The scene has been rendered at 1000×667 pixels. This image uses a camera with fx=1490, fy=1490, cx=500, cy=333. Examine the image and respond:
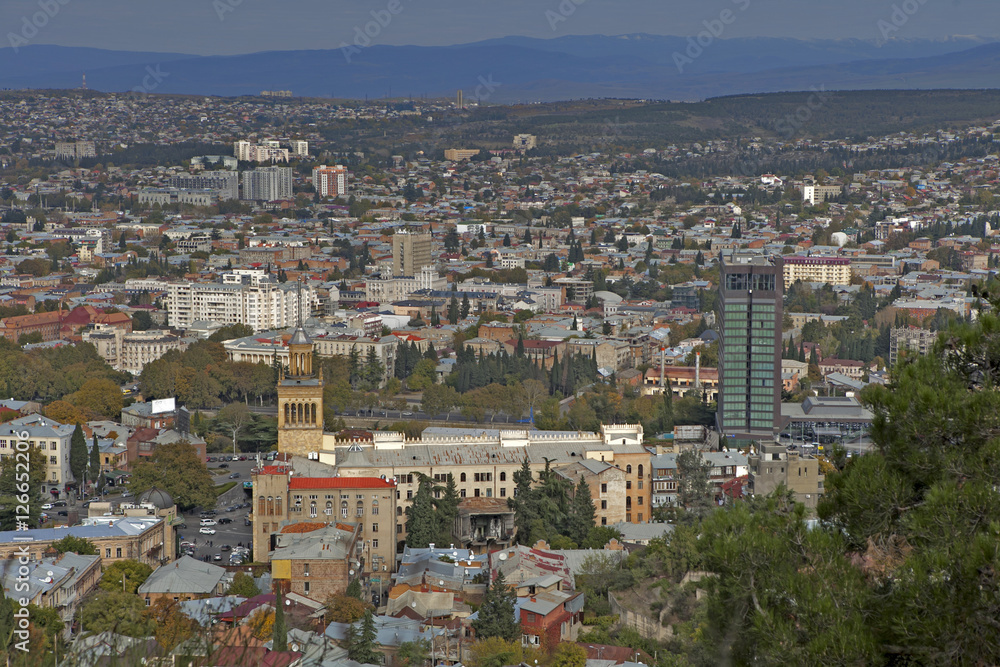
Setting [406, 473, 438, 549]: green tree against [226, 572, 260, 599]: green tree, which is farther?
[406, 473, 438, 549]: green tree

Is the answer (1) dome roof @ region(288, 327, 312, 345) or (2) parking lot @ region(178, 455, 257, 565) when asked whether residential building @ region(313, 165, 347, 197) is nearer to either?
(2) parking lot @ region(178, 455, 257, 565)

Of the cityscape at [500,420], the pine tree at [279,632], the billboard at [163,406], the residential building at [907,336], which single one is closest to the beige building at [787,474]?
the cityscape at [500,420]

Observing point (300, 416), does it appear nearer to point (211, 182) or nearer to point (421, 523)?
point (421, 523)

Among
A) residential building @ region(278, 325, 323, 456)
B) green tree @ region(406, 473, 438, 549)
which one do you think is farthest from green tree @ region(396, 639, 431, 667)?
residential building @ region(278, 325, 323, 456)

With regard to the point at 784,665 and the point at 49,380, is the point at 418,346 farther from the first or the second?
the point at 784,665

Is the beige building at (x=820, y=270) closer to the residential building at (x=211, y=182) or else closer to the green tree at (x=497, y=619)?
the green tree at (x=497, y=619)
